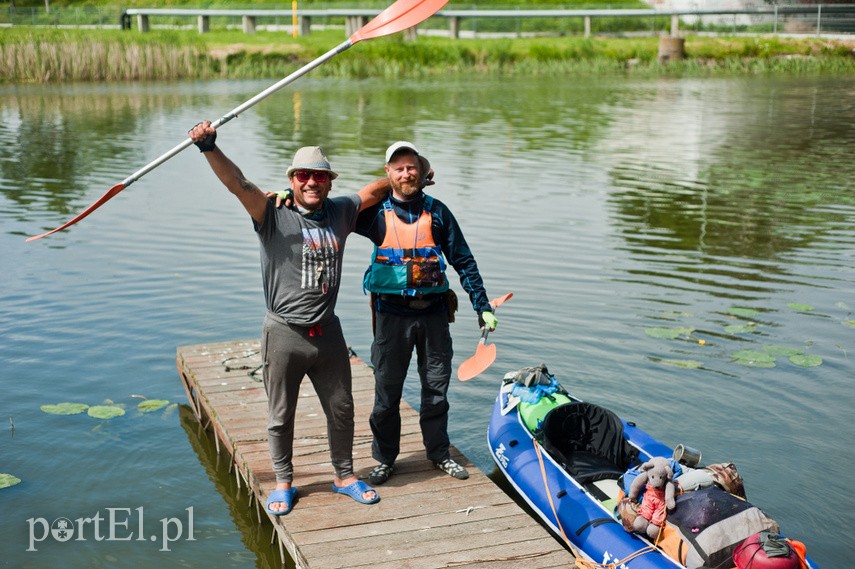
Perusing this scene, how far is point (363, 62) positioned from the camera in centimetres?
3712

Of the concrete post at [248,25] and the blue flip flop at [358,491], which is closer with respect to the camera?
the blue flip flop at [358,491]

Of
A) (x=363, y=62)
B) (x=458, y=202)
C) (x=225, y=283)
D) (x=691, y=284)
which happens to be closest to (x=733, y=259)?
(x=691, y=284)

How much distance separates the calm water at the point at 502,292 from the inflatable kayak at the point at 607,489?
857mm

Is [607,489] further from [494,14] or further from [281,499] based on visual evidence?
[494,14]

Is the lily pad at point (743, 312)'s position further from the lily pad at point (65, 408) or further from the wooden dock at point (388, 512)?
the lily pad at point (65, 408)

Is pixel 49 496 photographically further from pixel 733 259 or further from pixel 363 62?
pixel 363 62

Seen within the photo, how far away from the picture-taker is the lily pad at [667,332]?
9.47 metres

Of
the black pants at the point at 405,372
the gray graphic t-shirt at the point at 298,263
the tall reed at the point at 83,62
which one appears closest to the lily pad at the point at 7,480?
the black pants at the point at 405,372

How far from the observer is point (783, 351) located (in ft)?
29.6

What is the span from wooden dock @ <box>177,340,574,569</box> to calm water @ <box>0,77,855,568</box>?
588mm

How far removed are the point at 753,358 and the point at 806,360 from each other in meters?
0.44

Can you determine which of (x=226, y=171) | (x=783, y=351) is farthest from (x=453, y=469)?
(x=783, y=351)

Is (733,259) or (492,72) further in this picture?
(492,72)

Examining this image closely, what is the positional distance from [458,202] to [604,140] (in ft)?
23.2
